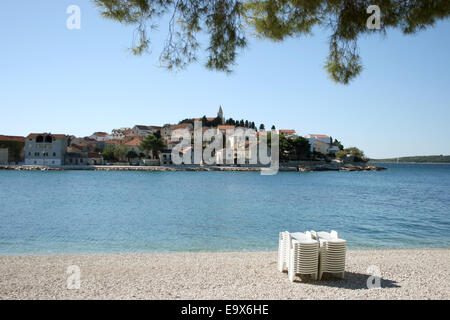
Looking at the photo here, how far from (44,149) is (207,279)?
84028mm

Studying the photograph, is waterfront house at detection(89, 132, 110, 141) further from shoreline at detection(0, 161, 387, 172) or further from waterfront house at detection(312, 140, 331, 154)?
waterfront house at detection(312, 140, 331, 154)

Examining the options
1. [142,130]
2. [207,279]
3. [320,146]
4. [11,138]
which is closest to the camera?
[207,279]

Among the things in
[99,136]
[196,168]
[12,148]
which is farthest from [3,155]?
[196,168]

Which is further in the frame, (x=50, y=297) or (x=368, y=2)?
(x=368, y=2)

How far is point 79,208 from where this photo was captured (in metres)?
21.0

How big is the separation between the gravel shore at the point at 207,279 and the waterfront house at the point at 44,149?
78.1 metres

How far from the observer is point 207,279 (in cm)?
605

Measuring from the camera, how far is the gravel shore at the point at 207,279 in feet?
16.6

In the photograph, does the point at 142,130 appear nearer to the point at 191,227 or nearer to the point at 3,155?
the point at 3,155

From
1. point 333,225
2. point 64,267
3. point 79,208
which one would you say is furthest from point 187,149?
point 64,267

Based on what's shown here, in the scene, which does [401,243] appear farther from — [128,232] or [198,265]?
[128,232]
